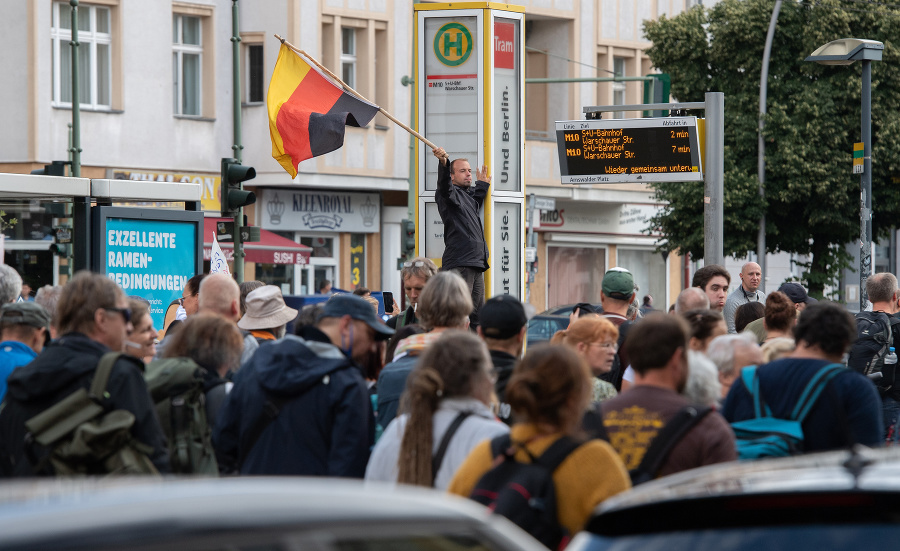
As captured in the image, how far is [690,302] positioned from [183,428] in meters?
4.05

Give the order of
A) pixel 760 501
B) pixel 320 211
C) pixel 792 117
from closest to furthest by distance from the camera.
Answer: pixel 760 501
pixel 792 117
pixel 320 211

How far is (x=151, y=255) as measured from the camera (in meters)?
13.0

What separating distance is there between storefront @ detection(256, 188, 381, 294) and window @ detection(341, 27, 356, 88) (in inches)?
113

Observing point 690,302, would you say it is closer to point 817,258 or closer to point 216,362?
point 216,362

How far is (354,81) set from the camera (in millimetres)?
32156

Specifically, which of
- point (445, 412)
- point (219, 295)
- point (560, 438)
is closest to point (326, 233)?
point (219, 295)

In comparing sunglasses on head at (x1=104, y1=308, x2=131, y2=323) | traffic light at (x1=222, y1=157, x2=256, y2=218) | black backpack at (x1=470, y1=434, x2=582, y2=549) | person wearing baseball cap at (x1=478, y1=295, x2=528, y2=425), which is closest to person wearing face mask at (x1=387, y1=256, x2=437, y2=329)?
person wearing baseball cap at (x1=478, y1=295, x2=528, y2=425)

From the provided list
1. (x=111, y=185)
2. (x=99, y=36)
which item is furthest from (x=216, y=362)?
(x=99, y=36)

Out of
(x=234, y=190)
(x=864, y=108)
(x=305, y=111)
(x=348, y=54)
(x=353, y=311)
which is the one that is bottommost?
(x=353, y=311)

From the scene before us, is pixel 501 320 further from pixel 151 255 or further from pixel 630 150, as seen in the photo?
pixel 630 150

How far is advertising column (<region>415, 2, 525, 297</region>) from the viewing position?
47.6 feet

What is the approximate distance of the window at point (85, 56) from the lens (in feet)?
91.7

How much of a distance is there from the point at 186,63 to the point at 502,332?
2634 cm

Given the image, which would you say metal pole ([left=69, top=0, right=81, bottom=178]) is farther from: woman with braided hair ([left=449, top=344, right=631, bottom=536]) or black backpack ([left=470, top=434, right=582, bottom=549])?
black backpack ([left=470, top=434, right=582, bottom=549])
